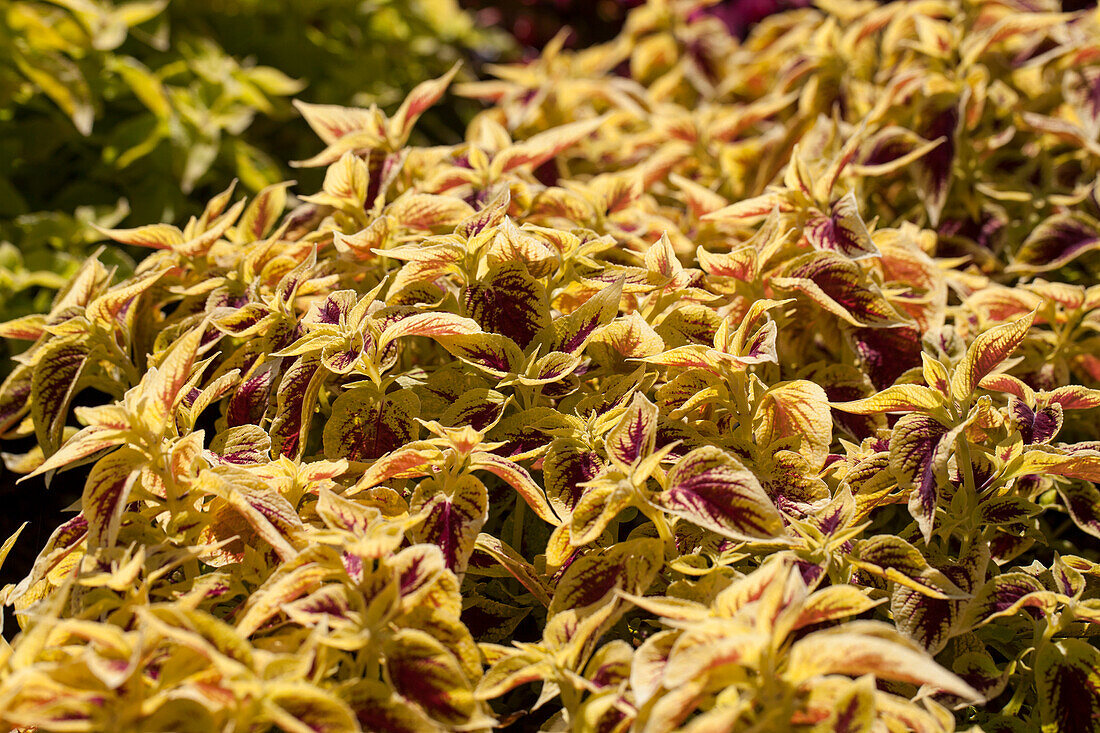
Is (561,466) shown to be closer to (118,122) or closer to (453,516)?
(453,516)

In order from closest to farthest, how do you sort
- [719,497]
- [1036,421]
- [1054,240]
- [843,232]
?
[719,497], [1036,421], [843,232], [1054,240]

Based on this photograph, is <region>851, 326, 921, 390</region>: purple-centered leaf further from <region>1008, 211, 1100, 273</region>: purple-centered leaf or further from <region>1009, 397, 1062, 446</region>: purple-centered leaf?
<region>1008, 211, 1100, 273</region>: purple-centered leaf

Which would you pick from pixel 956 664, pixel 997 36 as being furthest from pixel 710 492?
pixel 997 36

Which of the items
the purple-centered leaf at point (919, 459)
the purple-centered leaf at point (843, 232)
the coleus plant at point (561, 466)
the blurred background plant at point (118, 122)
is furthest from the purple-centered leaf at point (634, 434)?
the blurred background plant at point (118, 122)

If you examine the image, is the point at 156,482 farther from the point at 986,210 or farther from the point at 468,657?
the point at 986,210

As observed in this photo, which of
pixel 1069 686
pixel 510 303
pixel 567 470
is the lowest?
pixel 1069 686

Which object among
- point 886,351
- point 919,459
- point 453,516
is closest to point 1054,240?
point 886,351
